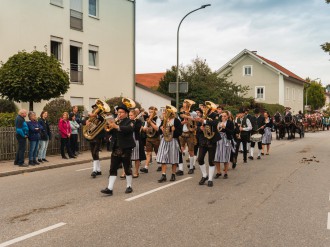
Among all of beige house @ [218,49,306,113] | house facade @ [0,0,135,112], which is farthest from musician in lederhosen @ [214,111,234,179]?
beige house @ [218,49,306,113]

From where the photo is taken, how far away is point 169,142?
1037 cm

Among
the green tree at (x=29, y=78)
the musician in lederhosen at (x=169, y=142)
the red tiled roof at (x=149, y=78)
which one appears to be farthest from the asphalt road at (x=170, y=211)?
the red tiled roof at (x=149, y=78)

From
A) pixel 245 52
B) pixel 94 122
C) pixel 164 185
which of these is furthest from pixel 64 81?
pixel 245 52

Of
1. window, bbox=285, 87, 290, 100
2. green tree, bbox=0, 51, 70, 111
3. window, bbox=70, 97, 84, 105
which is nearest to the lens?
green tree, bbox=0, 51, 70, 111

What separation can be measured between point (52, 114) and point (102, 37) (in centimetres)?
1208

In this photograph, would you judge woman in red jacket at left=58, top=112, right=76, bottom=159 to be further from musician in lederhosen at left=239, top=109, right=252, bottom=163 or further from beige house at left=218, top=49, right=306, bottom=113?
beige house at left=218, top=49, right=306, bottom=113

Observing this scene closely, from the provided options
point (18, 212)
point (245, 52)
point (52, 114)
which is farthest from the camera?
point (245, 52)

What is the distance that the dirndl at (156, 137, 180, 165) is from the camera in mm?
10211

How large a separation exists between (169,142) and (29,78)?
364 inches

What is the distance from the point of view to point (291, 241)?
548cm

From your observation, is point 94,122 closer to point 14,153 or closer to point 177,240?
point 14,153

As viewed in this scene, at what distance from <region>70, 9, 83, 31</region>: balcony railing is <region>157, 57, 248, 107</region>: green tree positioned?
1351 cm

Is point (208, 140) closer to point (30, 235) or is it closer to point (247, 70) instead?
point (30, 235)

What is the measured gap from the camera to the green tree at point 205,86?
3725cm
